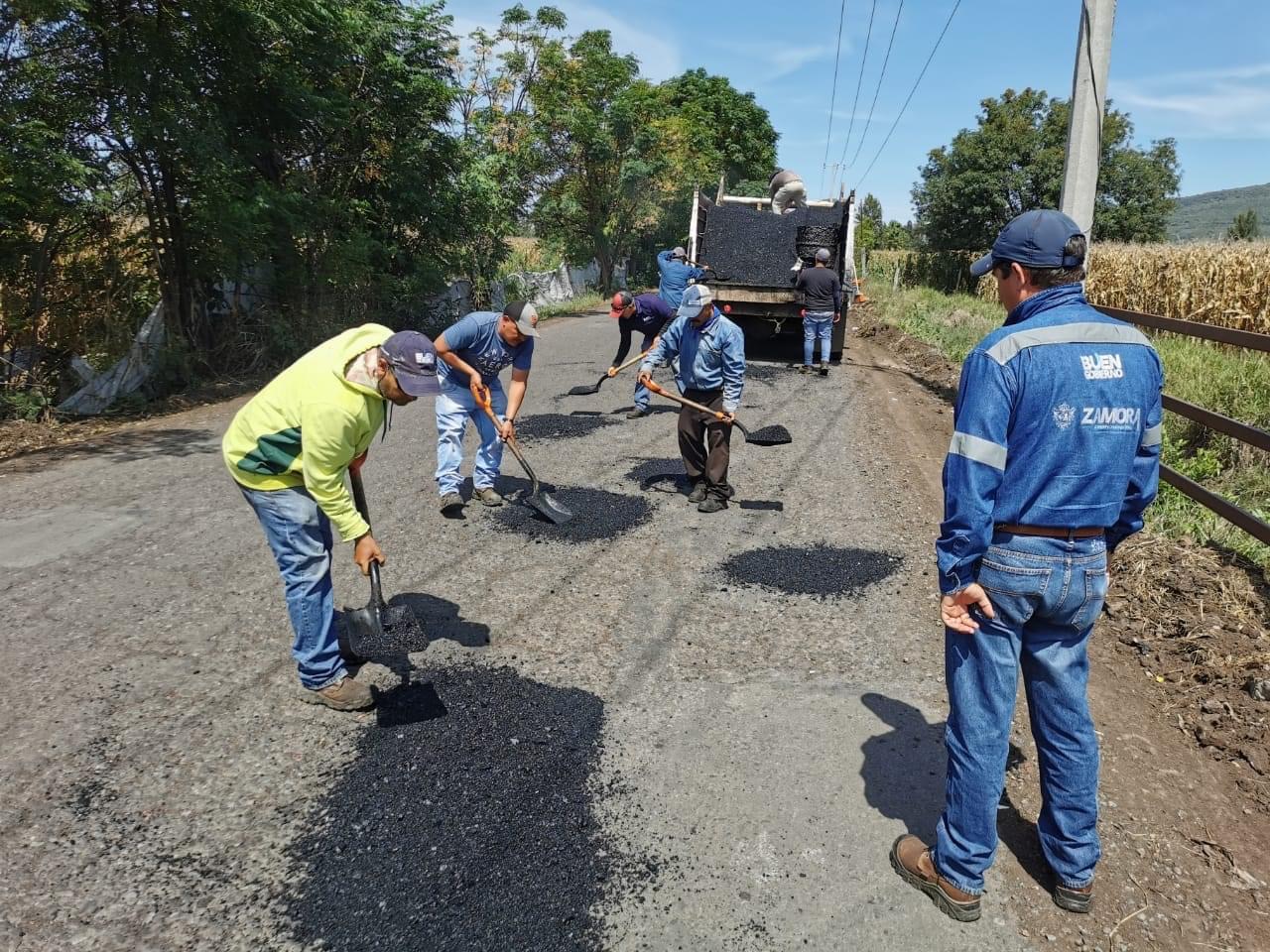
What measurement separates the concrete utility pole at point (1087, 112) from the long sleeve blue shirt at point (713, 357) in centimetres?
370

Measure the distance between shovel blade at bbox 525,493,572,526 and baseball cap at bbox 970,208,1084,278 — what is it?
12.8 ft

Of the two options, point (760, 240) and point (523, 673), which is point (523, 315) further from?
point (760, 240)

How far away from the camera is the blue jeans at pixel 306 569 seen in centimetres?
320

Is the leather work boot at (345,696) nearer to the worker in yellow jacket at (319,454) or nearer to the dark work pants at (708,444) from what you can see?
the worker in yellow jacket at (319,454)

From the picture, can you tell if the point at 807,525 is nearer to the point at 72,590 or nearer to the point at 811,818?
the point at 811,818

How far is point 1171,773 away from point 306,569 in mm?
3576

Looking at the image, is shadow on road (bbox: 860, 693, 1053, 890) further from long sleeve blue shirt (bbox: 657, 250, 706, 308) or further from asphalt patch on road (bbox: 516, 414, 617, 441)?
long sleeve blue shirt (bbox: 657, 250, 706, 308)

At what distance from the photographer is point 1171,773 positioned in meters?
3.12

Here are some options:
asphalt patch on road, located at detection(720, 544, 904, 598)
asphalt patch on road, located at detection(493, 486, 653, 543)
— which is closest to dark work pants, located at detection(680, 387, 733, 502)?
asphalt patch on road, located at detection(493, 486, 653, 543)

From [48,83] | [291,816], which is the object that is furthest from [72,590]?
[48,83]

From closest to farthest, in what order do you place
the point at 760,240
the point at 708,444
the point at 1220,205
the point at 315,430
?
1. the point at 315,430
2. the point at 708,444
3. the point at 760,240
4. the point at 1220,205

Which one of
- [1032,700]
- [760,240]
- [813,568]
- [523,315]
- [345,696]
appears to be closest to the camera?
[1032,700]

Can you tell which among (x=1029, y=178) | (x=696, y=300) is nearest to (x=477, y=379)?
(x=696, y=300)

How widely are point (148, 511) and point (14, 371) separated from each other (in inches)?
159
